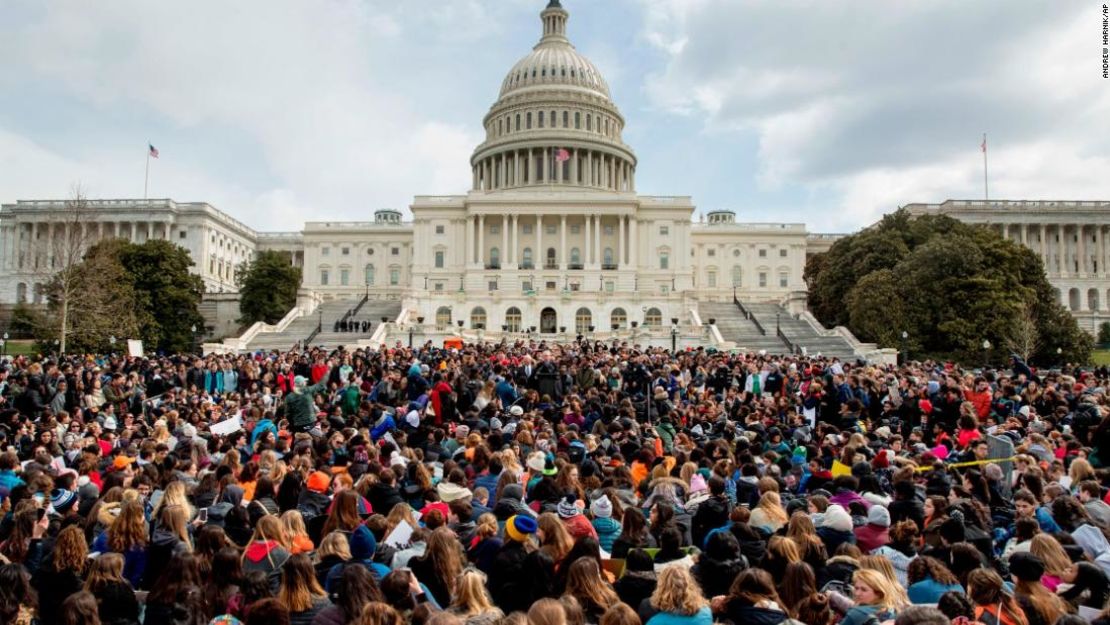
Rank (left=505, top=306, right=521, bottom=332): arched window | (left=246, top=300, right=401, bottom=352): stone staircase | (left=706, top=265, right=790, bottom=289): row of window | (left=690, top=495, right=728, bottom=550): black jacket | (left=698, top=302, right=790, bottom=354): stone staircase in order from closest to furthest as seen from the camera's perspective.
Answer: (left=690, top=495, right=728, bottom=550): black jacket
(left=698, top=302, right=790, bottom=354): stone staircase
(left=246, top=300, right=401, bottom=352): stone staircase
(left=505, top=306, right=521, bottom=332): arched window
(left=706, top=265, right=790, bottom=289): row of window

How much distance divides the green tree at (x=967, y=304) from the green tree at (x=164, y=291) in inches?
2103

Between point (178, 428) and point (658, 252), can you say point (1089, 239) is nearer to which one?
point (658, 252)

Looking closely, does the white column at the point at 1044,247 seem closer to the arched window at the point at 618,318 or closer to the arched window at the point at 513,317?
the arched window at the point at 618,318

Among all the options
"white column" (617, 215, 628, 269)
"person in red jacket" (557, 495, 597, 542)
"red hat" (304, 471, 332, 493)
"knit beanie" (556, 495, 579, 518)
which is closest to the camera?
"person in red jacket" (557, 495, 597, 542)

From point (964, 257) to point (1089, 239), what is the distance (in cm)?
7427

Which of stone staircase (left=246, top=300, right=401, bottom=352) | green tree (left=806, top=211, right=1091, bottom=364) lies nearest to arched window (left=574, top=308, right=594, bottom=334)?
stone staircase (left=246, top=300, right=401, bottom=352)

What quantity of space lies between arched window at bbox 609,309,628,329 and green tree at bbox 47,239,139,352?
38319 millimetres

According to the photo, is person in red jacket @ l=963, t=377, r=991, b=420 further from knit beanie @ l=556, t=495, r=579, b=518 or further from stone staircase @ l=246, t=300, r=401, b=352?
stone staircase @ l=246, t=300, r=401, b=352

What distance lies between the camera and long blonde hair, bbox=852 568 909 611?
6.28 m

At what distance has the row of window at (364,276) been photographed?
11388 centimetres

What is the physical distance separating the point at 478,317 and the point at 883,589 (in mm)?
71093

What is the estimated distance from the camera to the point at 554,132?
112062 mm

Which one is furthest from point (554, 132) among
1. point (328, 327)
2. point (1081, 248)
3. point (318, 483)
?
point (318, 483)

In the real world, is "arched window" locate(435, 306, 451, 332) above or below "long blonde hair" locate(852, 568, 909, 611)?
above
